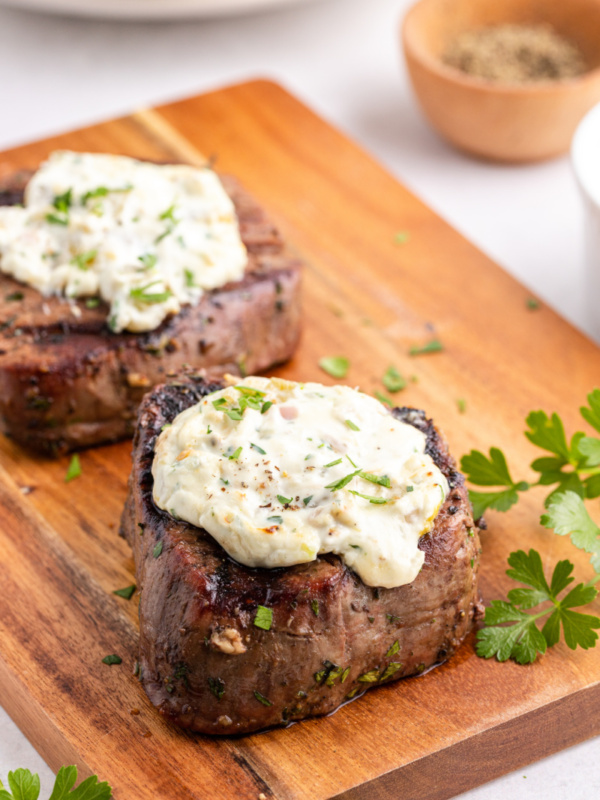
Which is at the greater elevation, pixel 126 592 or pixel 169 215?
pixel 169 215

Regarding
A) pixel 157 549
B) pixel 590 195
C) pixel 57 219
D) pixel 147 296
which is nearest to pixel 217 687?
pixel 157 549

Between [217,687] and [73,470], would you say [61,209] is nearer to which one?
[73,470]

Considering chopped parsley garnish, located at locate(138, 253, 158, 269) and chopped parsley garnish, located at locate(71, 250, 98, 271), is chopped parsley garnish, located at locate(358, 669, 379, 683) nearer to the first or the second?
chopped parsley garnish, located at locate(138, 253, 158, 269)

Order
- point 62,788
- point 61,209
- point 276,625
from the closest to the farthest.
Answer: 1. point 62,788
2. point 276,625
3. point 61,209

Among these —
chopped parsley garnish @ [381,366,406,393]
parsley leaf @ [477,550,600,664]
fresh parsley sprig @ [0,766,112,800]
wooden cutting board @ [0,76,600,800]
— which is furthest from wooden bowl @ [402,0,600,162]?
fresh parsley sprig @ [0,766,112,800]

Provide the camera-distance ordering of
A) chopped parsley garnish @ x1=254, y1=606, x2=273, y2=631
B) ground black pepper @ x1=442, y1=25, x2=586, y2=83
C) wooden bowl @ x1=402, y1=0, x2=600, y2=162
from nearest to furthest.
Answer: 1. chopped parsley garnish @ x1=254, y1=606, x2=273, y2=631
2. wooden bowl @ x1=402, y1=0, x2=600, y2=162
3. ground black pepper @ x1=442, y1=25, x2=586, y2=83

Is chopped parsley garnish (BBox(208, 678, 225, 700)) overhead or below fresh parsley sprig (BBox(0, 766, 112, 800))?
overhead
